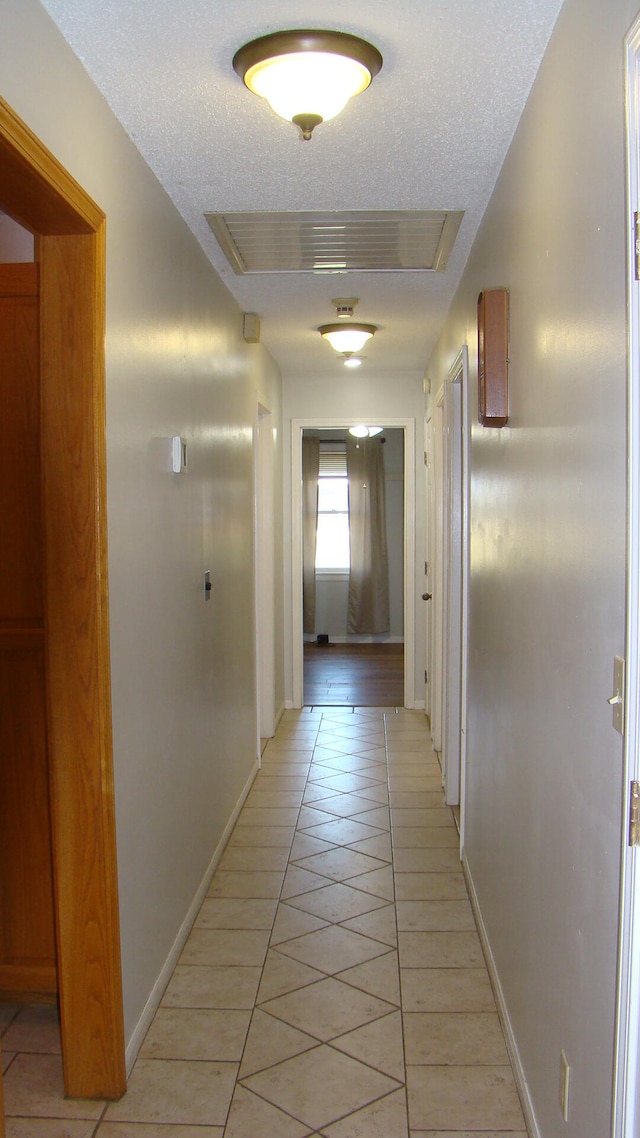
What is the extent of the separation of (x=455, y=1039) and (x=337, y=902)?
2.95ft

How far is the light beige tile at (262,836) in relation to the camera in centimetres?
378

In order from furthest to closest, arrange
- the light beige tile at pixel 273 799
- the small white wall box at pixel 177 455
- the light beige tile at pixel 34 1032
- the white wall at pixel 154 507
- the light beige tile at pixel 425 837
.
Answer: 1. the light beige tile at pixel 273 799
2. the light beige tile at pixel 425 837
3. the small white wall box at pixel 177 455
4. the light beige tile at pixel 34 1032
5. the white wall at pixel 154 507

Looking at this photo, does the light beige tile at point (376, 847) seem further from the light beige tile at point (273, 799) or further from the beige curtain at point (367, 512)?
Result: the beige curtain at point (367, 512)

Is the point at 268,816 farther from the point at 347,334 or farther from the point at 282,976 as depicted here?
the point at 347,334

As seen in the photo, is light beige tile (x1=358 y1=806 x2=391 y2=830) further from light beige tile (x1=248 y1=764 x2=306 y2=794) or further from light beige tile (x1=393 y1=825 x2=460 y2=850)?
light beige tile (x1=248 y1=764 x2=306 y2=794)

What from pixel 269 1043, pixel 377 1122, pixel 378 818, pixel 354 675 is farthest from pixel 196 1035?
pixel 354 675

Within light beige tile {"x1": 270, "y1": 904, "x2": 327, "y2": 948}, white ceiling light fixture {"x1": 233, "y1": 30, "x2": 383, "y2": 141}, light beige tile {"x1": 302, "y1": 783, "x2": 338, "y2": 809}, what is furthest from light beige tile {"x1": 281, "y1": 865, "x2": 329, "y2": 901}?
white ceiling light fixture {"x1": 233, "y1": 30, "x2": 383, "y2": 141}

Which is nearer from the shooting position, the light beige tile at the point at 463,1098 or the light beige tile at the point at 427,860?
the light beige tile at the point at 463,1098

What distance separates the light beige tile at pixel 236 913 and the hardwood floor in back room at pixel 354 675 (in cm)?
327

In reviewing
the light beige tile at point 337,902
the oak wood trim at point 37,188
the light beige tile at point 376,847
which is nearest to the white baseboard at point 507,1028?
the light beige tile at point 337,902

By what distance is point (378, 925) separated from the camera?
303 centimetres

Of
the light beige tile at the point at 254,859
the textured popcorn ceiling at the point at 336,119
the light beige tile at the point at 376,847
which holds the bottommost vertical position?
the light beige tile at the point at 254,859

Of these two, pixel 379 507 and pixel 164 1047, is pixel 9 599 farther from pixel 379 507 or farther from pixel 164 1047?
pixel 379 507

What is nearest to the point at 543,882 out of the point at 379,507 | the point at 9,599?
the point at 9,599
